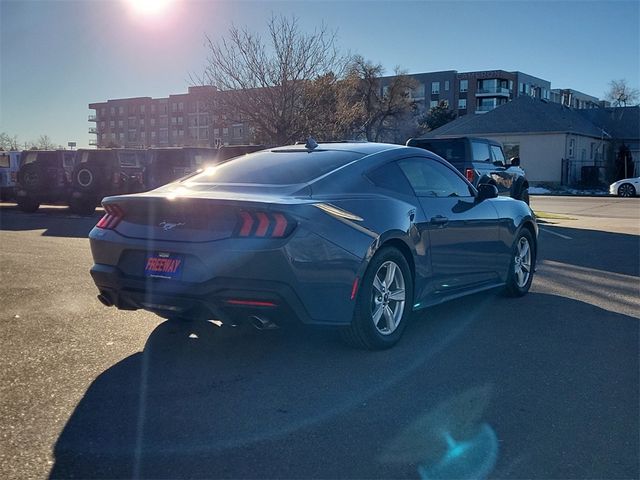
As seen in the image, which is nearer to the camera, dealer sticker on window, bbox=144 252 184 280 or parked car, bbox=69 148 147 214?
dealer sticker on window, bbox=144 252 184 280

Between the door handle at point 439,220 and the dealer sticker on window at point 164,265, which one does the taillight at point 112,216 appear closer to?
the dealer sticker on window at point 164,265

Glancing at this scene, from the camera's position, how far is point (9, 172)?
2130 cm

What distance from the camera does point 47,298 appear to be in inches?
274

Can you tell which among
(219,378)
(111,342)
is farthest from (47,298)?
(219,378)

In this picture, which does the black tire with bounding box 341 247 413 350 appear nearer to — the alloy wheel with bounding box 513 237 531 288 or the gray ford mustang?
the gray ford mustang

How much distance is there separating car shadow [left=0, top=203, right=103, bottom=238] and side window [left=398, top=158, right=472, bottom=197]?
29.7 ft

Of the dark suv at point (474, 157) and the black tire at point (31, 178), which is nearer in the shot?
the dark suv at point (474, 157)

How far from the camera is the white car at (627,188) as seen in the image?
34162 mm

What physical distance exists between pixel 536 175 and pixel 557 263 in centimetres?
3599

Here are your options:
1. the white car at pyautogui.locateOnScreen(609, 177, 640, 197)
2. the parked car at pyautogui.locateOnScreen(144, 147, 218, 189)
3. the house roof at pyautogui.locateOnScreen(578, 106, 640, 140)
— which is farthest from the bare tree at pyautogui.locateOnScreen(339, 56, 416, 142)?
the parked car at pyautogui.locateOnScreen(144, 147, 218, 189)

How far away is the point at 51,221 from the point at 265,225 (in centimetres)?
1427

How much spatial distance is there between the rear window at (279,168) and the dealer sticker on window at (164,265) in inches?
39.9

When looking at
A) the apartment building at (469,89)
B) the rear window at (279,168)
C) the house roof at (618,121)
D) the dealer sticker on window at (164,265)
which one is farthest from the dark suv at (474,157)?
the apartment building at (469,89)

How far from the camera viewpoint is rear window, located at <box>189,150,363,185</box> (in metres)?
5.21
